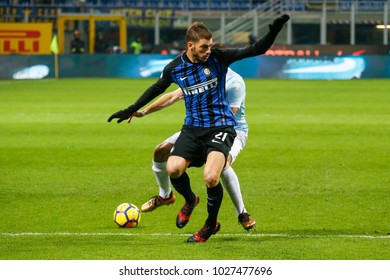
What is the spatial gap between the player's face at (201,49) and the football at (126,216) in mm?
1909

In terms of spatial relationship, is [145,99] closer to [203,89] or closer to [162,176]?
[203,89]

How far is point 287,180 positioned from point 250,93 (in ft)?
61.0

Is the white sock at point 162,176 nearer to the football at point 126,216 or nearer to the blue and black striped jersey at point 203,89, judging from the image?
the football at point 126,216

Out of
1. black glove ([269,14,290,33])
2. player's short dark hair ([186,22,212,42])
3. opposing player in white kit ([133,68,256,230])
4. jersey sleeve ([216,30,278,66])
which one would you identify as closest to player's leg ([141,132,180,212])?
opposing player in white kit ([133,68,256,230])

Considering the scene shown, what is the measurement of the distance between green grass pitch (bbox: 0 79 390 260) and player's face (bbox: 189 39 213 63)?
5.55 ft

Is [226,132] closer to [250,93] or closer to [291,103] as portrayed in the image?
[291,103]

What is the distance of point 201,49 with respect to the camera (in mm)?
9453

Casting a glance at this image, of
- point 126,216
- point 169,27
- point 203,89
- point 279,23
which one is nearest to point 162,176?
point 126,216

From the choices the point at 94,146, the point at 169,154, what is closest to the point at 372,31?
the point at 94,146

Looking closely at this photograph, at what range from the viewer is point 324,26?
50.2 m

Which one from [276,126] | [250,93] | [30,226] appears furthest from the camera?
[250,93]

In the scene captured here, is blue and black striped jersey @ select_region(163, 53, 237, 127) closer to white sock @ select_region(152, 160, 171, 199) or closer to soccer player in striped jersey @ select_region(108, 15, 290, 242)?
soccer player in striped jersey @ select_region(108, 15, 290, 242)

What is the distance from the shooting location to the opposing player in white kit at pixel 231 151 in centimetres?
1023

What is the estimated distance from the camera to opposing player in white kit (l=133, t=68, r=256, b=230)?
10.2 m
